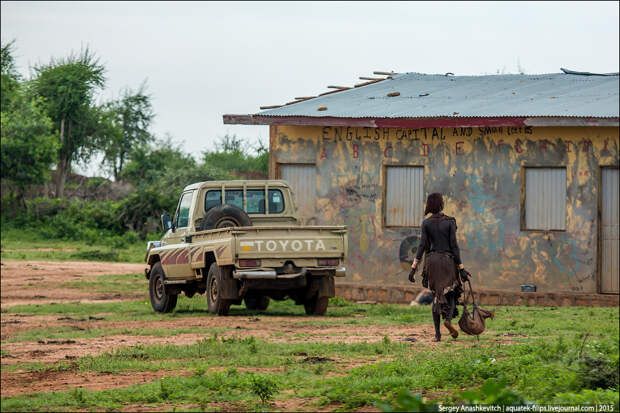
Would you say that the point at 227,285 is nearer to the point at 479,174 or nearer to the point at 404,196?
the point at 404,196

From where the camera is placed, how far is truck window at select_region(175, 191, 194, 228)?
57.4 feet

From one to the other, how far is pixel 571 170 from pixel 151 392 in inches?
511

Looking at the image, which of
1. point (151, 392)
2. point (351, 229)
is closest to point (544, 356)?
point (151, 392)

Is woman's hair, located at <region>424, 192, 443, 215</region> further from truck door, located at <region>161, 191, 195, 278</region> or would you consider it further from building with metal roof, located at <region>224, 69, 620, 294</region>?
building with metal roof, located at <region>224, 69, 620, 294</region>

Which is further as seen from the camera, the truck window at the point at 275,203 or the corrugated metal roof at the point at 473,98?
the corrugated metal roof at the point at 473,98

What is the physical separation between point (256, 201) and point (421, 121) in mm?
4177

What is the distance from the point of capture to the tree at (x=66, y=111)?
45197 millimetres

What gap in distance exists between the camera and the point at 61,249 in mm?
34844

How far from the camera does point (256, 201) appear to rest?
17.6 m


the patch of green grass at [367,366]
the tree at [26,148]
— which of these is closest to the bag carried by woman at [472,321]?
the patch of green grass at [367,366]

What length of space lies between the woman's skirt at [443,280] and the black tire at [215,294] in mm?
5043

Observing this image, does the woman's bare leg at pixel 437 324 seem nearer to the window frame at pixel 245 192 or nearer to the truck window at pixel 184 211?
the window frame at pixel 245 192

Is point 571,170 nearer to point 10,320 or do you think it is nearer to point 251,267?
point 251,267

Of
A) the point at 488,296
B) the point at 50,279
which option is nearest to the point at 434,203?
the point at 488,296
